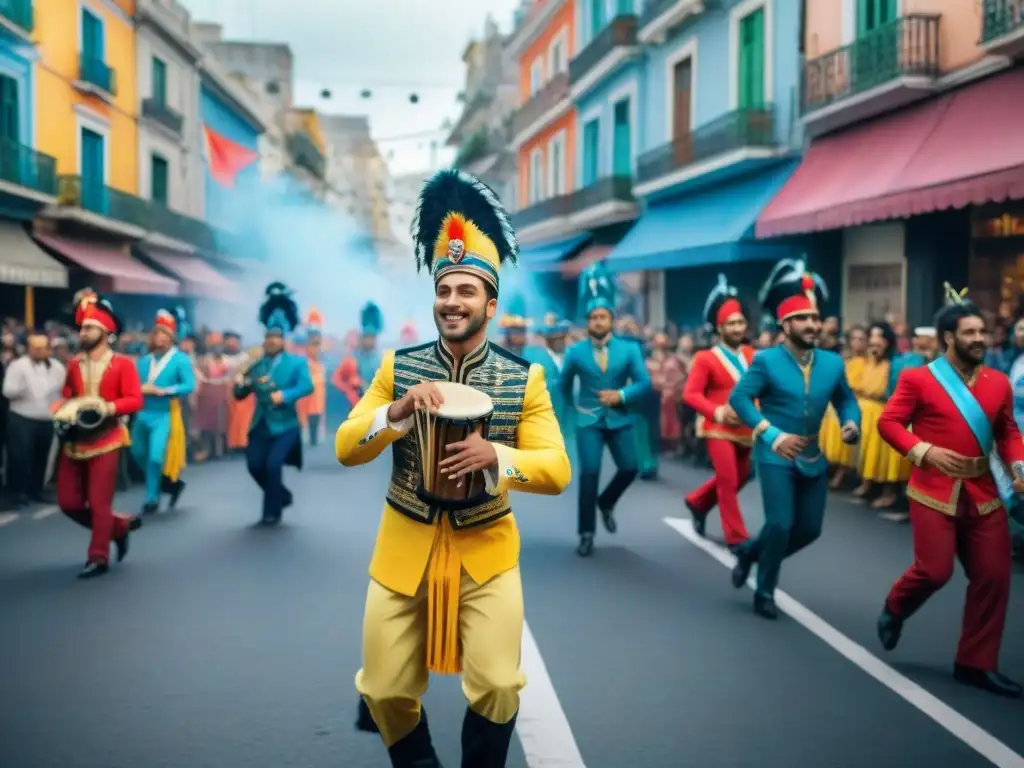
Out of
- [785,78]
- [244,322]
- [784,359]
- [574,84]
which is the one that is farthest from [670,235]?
[244,322]

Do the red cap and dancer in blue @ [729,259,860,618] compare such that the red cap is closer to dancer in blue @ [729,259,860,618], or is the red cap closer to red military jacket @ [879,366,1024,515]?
dancer in blue @ [729,259,860,618]

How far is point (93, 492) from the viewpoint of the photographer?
8.02m

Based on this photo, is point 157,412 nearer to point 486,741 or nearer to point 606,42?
point 486,741

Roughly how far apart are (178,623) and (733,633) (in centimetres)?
311

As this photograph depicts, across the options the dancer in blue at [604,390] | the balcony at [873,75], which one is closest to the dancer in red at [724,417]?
the dancer in blue at [604,390]

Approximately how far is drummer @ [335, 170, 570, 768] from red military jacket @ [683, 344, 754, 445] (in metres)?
4.91

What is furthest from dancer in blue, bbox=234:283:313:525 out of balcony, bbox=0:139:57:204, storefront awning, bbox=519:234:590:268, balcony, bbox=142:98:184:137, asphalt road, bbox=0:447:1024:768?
balcony, bbox=142:98:184:137

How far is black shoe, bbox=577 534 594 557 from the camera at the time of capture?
8.89 meters

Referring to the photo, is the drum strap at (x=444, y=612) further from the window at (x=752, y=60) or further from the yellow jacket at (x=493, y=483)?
the window at (x=752, y=60)

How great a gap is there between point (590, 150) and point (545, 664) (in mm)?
28489

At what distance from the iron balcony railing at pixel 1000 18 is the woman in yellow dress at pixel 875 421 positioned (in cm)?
404

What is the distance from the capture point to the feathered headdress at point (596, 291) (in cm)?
977

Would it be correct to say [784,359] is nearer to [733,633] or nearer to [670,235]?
[733,633]

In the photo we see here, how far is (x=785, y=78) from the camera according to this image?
20672 mm
